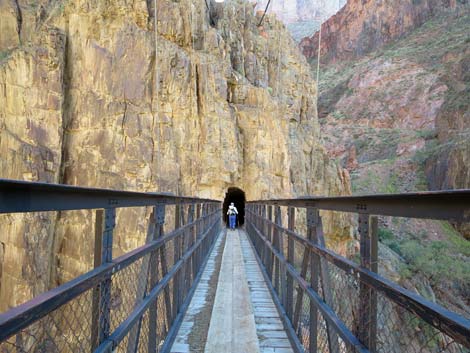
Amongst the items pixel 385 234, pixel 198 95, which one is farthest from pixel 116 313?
pixel 385 234

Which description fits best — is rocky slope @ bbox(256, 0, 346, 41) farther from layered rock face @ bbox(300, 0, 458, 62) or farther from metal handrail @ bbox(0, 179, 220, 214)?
metal handrail @ bbox(0, 179, 220, 214)

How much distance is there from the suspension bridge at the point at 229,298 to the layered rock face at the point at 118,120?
17.2 metres

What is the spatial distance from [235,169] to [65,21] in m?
15.4

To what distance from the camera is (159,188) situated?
22562 mm

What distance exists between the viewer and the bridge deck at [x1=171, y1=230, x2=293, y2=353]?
3.78 metres

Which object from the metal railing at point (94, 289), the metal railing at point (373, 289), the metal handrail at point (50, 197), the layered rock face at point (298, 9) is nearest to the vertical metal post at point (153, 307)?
the metal railing at point (94, 289)

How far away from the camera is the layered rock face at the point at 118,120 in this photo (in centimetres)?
2116

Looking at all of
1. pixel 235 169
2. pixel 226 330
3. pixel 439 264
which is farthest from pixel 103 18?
pixel 439 264

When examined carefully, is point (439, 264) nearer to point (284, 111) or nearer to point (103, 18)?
point (284, 111)

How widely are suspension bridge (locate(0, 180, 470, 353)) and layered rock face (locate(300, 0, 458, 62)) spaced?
90.5 metres

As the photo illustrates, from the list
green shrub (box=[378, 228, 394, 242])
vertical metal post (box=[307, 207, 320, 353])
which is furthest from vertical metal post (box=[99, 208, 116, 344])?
green shrub (box=[378, 228, 394, 242])

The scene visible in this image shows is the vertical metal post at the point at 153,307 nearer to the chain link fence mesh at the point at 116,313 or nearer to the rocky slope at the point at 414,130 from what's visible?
the chain link fence mesh at the point at 116,313

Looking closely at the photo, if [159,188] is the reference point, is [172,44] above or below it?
above

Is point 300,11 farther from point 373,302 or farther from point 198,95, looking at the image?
point 373,302
